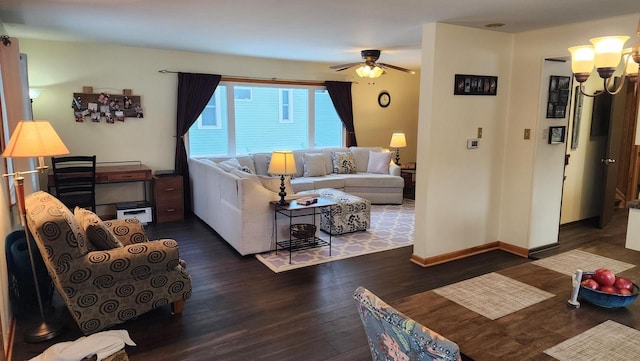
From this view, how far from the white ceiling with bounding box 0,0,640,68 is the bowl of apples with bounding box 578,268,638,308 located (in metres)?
2.28

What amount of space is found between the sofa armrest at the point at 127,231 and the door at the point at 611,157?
5.86m

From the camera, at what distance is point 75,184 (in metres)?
5.11

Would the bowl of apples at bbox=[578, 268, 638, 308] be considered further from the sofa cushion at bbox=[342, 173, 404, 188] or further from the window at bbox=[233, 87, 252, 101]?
the window at bbox=[233, 87, 252, 101]

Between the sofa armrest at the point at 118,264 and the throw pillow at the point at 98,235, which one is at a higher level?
the throw pillow at the point at 98,235

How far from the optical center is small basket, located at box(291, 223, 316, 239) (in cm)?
455

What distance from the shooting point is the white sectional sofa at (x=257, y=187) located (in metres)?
4.49

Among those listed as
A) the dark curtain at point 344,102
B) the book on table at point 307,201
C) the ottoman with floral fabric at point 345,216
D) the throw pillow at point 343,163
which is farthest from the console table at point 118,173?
the dark curtain at point 344,102

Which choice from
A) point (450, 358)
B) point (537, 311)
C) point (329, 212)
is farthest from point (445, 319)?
point (329, 212)

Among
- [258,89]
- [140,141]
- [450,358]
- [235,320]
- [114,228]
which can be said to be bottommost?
[235,320]

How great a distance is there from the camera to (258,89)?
7078mm

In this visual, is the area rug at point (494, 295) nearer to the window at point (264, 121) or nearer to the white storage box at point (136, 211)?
the white storage box at point (136, 211)

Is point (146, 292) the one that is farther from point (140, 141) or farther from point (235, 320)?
point (140, 141)

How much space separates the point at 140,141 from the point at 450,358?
5944mm

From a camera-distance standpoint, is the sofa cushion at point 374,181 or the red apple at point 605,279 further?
the sofa cushion at point 374,181
